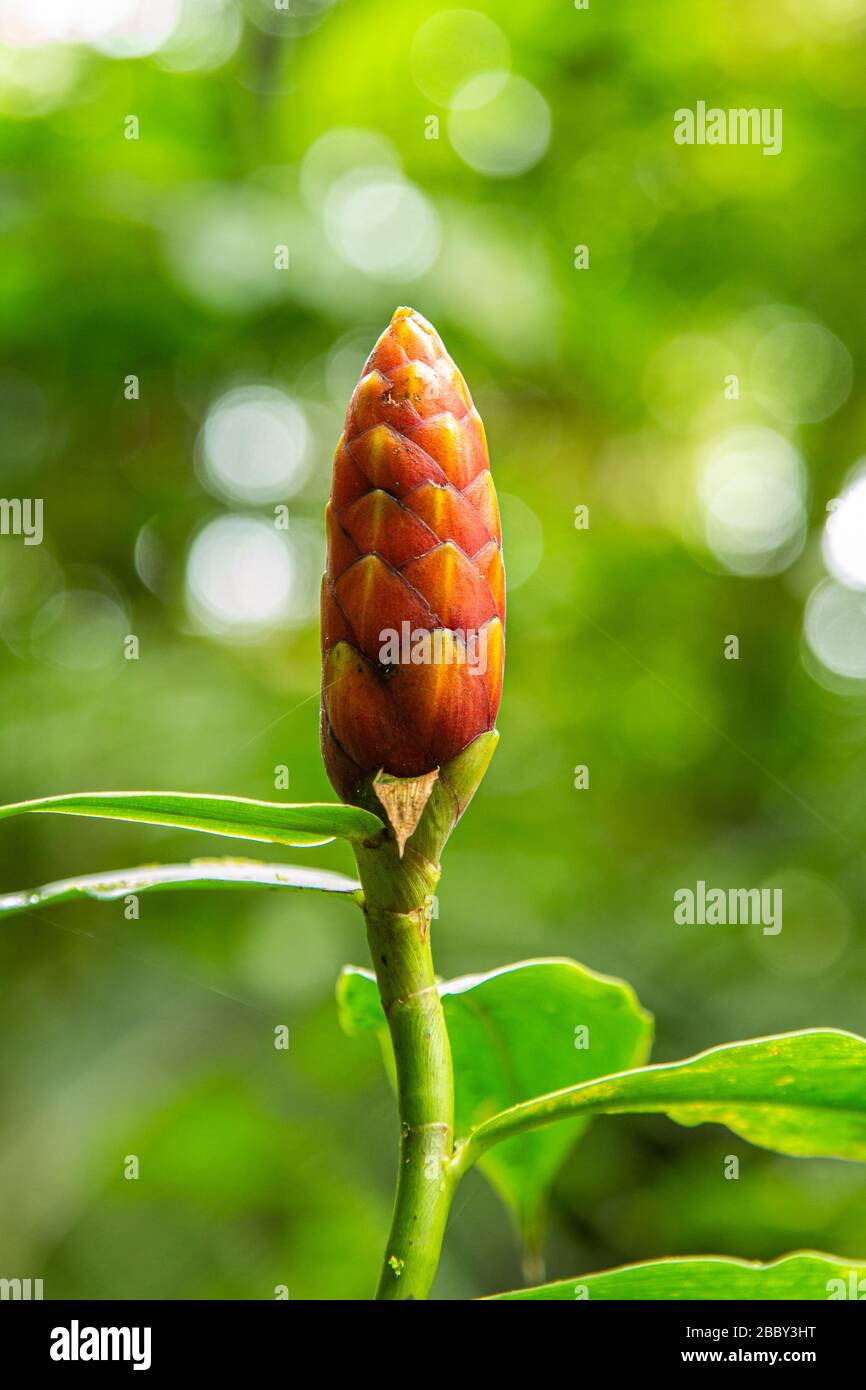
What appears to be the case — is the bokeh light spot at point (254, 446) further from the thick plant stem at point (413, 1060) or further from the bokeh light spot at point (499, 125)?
the thick plant stem at point (413, 1060)

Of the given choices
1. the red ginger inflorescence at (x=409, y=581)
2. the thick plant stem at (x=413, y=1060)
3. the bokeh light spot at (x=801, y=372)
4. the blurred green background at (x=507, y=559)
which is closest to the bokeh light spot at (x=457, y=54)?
the blurred green background at (x=507, y=559)

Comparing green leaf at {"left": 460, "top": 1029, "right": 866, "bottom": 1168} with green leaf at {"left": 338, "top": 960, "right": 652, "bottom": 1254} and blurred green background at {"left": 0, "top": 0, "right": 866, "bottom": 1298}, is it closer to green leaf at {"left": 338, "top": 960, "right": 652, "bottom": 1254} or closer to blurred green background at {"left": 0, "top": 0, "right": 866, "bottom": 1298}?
green leaf at {"left": 338, "top": 960, "right": 652, "bottom": 1254}

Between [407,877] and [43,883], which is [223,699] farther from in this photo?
[407,877]

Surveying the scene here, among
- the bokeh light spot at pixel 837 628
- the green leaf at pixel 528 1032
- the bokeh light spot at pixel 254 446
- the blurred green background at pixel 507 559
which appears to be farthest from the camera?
the bokeh light spot at pixel 837 628

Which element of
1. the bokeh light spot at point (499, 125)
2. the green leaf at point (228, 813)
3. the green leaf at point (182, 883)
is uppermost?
the bokeh light spot at point (499, 125)

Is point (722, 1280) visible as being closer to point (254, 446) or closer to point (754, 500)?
point (254, 446)

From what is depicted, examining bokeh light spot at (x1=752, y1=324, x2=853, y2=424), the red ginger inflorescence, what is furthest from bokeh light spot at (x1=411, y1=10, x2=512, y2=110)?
the red ginger inflorescence
